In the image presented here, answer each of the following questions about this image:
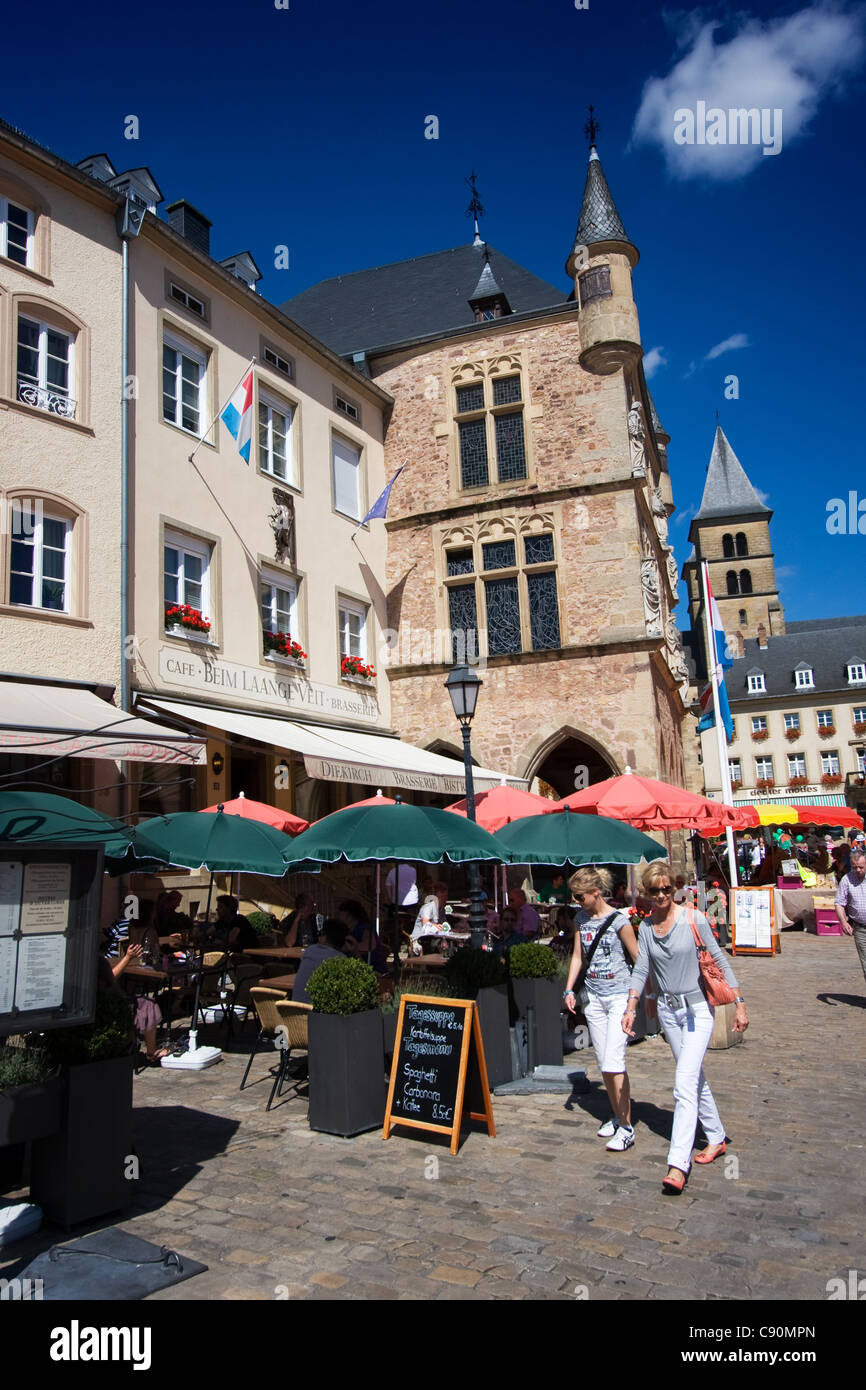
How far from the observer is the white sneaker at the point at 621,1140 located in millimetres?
5500

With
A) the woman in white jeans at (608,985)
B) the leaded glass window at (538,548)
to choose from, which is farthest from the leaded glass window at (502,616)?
the woman in white jeans at (608,985)

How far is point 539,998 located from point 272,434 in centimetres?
1289

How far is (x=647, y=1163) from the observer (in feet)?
17.4

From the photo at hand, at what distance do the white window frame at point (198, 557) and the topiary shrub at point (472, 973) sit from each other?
8572 mm

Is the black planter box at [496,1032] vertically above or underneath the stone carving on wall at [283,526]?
underneath

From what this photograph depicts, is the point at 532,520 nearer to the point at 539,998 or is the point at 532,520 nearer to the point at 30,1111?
the point at 539,998

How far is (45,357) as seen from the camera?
1273cm

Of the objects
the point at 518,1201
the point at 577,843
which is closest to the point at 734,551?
the point at 577,843

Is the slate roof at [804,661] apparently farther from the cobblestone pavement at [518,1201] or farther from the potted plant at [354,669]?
the cobblestone pavement at [518,1201]

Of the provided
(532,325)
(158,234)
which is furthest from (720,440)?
(158,234)

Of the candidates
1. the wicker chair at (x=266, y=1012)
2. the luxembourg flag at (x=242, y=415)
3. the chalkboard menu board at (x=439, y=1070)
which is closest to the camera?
the chalkboard menu board at (x=439, y=1070)

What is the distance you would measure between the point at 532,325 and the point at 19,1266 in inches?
780

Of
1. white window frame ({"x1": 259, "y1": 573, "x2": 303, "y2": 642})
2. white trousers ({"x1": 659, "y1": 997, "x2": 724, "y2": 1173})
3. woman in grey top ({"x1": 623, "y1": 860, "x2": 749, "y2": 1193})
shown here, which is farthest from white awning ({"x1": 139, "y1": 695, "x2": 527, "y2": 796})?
white trousers ({"x1": 659, "y1": 997, "x2": 724, "y2": 1173})
